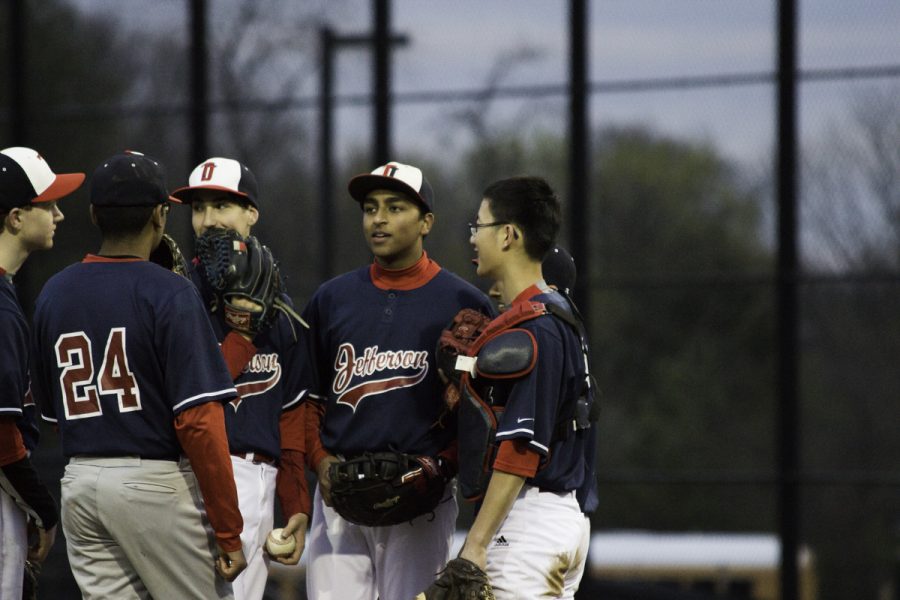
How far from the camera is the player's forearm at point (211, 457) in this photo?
3.62 meters

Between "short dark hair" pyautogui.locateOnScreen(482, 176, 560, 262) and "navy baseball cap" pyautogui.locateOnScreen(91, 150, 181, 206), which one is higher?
"navy baseball cap" pyautogui.locateOnScreen(91, 150, 181, 206)

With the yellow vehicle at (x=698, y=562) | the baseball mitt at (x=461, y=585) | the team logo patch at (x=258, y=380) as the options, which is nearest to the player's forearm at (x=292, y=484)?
the team logo patch at (x=258, y=380)

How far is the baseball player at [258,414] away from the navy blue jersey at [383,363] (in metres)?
0.11

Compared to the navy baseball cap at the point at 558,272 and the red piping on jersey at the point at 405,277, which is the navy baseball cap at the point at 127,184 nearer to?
the red piping on jersey at the point at 405,277

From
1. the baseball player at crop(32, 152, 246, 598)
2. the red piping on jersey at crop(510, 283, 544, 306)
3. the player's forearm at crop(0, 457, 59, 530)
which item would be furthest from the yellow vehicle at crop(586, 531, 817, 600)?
the baseball player at crop(32, 152, 246, 598)

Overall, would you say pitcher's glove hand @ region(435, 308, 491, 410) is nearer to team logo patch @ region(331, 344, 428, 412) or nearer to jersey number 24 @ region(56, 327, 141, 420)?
team logo patch @ region(331, 344, 428, 412)

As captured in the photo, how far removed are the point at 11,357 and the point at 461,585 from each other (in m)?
1.46

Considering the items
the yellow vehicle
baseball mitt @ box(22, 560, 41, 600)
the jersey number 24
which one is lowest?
the yellow vehicle

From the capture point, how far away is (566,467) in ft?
12.7

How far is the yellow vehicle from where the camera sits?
858 cm

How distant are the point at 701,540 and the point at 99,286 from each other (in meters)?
6.30

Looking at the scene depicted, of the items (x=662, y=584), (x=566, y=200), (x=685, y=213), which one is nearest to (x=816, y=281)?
(x=685, y=213)

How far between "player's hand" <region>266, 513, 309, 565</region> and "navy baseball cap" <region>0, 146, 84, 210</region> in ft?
4.20

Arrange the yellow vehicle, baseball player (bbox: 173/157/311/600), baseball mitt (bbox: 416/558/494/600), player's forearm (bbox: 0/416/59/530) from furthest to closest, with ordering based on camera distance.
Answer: the yellow vehicle → baseball player (bbox: 173/157/311/600) → player's forearm (bbox: 0/416/59/530) → baseball mitt (bbox: 416/558/494/600)
